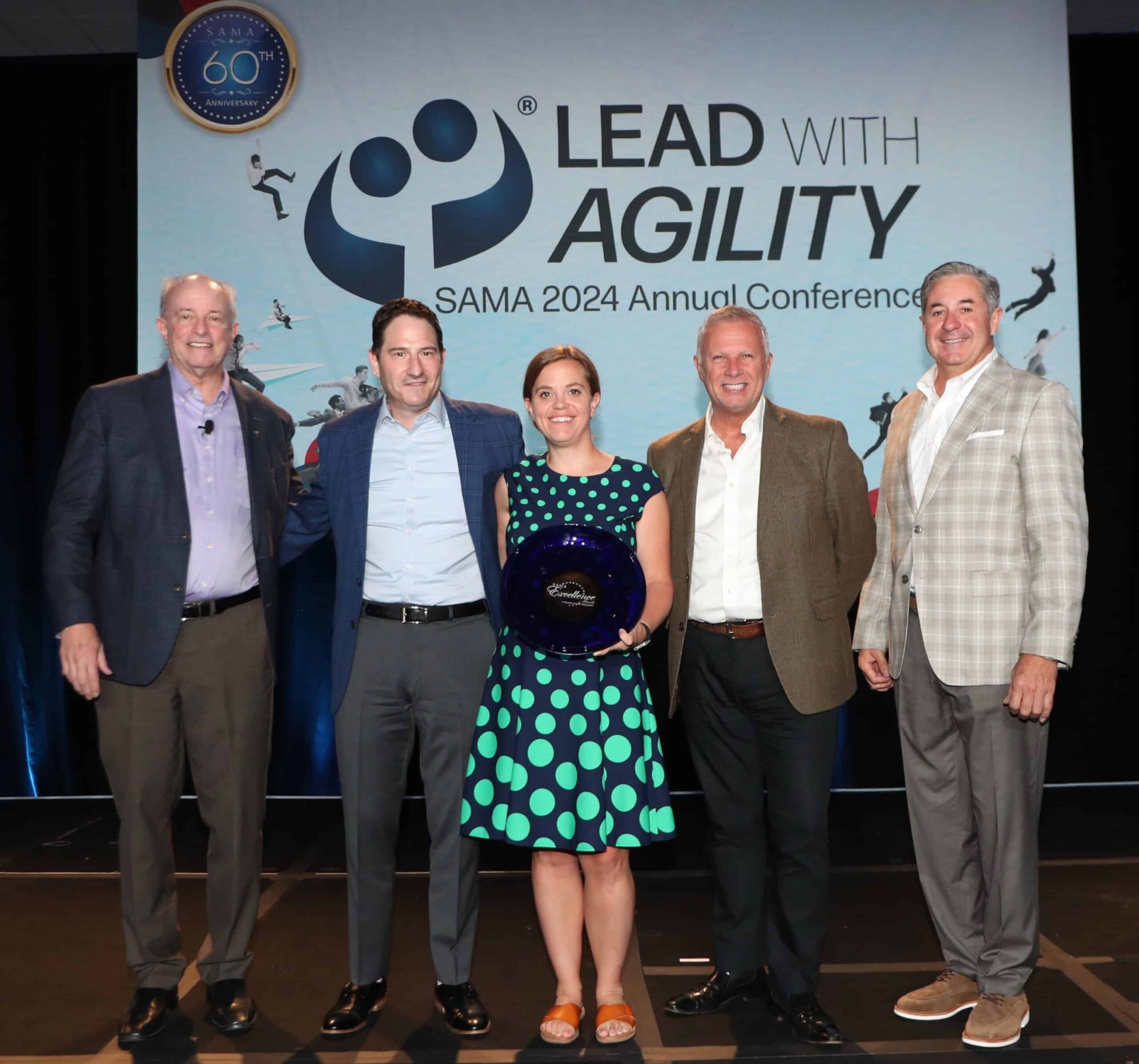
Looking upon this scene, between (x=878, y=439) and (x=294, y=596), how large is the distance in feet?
9.17

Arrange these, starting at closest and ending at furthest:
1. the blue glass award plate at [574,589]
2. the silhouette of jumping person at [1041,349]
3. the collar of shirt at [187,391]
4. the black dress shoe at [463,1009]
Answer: the blue glass award plate at [574,589]
the black dress shoe at [463,1009]
the collar of shirt at [187,391]
the silhouette of jumping person at [1041,349]

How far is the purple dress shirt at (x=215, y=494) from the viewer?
2.71 metres

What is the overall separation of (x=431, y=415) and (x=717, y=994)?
1.60 meters

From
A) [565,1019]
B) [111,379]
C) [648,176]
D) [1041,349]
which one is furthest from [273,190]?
[565,1019]

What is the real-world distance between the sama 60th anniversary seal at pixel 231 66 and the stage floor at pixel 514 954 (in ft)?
10.2

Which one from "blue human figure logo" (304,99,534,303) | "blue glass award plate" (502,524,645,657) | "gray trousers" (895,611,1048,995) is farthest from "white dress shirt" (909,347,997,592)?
"blue human figure logo" (304,99,534,303)

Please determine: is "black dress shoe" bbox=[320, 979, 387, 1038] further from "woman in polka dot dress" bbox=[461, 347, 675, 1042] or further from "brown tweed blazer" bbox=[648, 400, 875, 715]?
"brown tweed blazer" bbox=[648, 400, 875, 715]

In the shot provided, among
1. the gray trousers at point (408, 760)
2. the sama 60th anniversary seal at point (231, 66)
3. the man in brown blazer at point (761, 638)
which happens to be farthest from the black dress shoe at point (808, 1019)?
the sama 60th anniversary seal at point (231, 66)

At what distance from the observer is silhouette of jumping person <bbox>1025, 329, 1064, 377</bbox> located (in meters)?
4.78

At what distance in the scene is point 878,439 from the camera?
487 centimetres

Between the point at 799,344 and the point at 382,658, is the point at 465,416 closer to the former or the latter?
the point at 382,658

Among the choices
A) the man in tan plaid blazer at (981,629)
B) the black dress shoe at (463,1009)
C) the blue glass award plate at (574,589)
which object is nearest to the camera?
the blue glass award plate at (574,589)

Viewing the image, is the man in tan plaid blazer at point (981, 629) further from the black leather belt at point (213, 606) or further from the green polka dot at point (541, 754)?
the black leather belt at point (213, 606)

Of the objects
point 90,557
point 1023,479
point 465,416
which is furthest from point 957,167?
point 90,557
